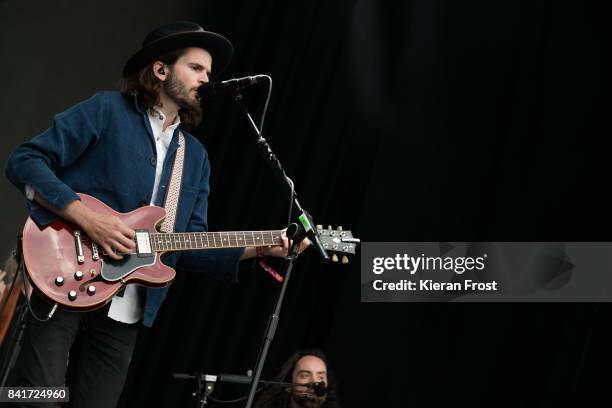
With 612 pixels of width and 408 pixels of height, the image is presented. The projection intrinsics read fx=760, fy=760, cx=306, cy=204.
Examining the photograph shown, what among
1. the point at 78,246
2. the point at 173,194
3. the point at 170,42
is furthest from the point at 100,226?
the point at 170,42

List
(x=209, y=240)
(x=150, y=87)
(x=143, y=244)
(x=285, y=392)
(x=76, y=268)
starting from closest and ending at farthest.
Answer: (x=76, y=268) → (x=143, y=244) → (x=209, y=240) → (x=150, y=87) → (x=285, y=392)

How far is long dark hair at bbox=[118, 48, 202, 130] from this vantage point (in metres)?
2.92

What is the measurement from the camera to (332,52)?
4891mm

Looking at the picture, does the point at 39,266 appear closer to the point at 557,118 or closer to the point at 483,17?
the point at 557,118

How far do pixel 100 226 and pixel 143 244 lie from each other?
169 millimetres

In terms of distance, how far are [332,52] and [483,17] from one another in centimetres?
96

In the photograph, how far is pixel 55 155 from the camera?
8.53 ft

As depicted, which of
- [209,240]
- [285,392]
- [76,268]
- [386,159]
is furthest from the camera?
[386,159]

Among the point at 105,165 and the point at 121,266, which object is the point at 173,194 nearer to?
the point at 105,165

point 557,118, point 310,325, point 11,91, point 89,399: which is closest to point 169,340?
point 310,325

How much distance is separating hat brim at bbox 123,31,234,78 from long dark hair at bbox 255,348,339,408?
70.9 inches

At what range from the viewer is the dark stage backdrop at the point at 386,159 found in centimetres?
411

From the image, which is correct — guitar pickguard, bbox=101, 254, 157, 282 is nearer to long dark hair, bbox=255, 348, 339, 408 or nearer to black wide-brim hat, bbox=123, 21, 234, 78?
black wide-brim hat, bbox=123, 21, 234, 78

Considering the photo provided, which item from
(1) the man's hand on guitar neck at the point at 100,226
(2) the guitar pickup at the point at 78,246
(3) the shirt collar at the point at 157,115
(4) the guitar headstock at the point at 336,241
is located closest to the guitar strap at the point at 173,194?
(3) the shirt collar at the point at 157,115
